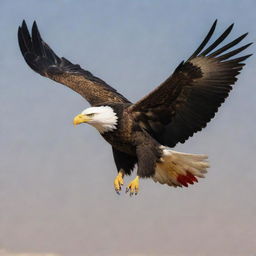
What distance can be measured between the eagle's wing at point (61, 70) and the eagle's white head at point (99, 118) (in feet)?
3.10

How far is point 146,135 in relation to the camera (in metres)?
8.05

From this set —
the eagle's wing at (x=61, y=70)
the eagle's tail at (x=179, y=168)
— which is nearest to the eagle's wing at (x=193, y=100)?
the eagle's tail at (x=179, y=168)

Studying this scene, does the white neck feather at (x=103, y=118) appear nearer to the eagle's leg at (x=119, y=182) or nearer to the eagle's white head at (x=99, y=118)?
the eagle's white head at (x=99, y=118)

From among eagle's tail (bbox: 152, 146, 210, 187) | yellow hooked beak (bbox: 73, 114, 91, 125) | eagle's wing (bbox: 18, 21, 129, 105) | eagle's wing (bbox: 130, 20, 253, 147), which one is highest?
eagle's wing (bbox: 18, 21, 129, 105)

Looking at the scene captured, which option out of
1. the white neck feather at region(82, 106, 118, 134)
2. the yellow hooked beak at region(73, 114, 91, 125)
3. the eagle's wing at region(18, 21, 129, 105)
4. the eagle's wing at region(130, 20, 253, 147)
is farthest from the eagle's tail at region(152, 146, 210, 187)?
the eagle's wing at region(18, 21, 129, 105)

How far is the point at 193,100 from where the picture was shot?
8172mm

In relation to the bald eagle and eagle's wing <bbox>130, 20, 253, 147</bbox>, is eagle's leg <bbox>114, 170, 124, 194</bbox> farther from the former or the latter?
eagle's wing <bbox>130, 20, 253, 147</bbox>

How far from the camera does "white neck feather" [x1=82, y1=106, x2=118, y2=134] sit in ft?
25.9

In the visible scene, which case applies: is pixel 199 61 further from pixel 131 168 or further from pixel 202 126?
pixel 131 168

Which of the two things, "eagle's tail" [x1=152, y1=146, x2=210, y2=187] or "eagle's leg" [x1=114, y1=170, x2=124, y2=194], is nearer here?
"eagle's tail" [x1=152, y1=146, x2=210, y2=187]

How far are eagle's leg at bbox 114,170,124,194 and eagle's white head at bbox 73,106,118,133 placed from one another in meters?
0.67

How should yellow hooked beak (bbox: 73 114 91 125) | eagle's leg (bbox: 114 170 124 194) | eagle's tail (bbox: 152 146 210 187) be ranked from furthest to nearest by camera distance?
eagle's leg (bbox: 114 170 124 194) < eagle's tail (bbox: 152 146 210 187) < yellow hooked beak (bbox: 73 114 91 125)

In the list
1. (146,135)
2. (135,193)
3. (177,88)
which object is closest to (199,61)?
(177,88)

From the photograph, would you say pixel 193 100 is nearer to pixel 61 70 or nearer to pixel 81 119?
pixel 81 119
